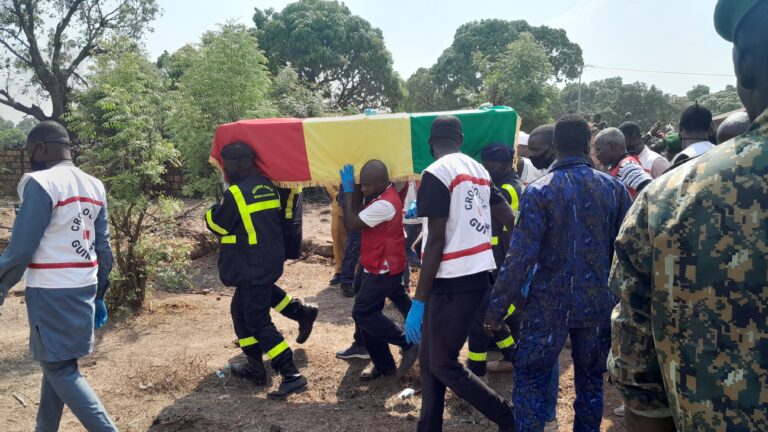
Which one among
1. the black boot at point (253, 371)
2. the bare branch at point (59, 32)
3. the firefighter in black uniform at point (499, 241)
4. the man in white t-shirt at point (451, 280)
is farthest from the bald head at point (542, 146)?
the bare branch at point (59, 32)

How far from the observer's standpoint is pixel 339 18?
22984 millimetres

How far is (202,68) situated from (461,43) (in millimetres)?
26046

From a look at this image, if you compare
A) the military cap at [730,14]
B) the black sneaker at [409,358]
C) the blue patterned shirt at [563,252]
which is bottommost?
the black sneaker at [409,358]

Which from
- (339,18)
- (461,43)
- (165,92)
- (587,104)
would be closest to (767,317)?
(165,92)

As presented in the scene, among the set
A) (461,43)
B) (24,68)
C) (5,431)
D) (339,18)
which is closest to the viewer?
(5,431)

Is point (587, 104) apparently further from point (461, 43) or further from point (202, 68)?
point (202, 68)

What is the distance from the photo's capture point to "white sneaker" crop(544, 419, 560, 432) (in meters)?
3.51

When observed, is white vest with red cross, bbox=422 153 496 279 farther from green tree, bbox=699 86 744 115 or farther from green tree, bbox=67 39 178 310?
green tree, bbox=699 86 744 115

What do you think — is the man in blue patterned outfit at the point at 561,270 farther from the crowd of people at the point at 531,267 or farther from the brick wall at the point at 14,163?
the brick wall at the point at 14,163

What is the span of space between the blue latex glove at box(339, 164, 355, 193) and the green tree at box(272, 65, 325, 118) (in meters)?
9.21

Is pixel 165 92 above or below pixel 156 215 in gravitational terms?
above

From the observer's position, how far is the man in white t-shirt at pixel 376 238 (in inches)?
152

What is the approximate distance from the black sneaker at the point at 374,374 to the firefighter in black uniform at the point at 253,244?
476mm

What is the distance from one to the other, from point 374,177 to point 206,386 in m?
2.12
